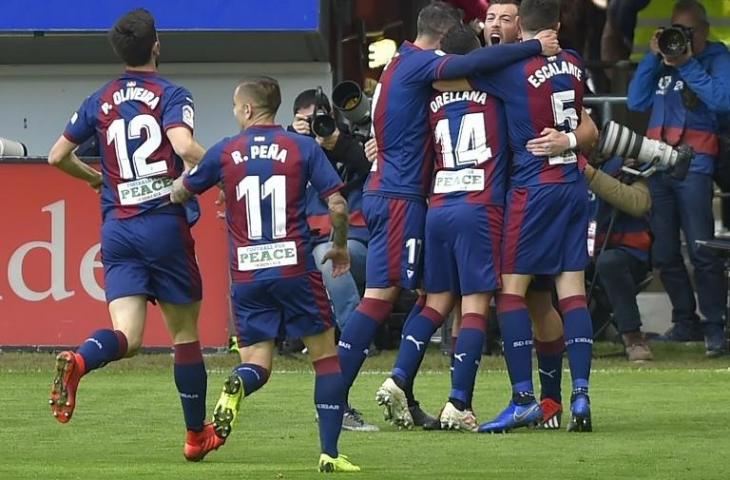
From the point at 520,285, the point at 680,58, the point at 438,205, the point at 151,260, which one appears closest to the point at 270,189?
the point at 151,260

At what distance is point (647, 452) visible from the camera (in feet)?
28.7

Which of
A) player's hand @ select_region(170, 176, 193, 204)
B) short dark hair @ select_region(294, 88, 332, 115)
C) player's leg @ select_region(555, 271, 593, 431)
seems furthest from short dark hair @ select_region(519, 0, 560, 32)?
short dark hair @ select_region(294, 88, 332, 115)

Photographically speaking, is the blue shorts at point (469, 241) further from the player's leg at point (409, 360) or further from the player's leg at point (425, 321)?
the player's leg at point (409, 360)

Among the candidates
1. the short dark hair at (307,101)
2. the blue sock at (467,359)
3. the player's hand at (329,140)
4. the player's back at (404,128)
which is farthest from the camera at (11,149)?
the blue sock at (467,359)

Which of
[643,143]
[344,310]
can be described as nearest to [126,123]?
[643,143]

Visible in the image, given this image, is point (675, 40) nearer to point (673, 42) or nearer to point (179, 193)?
point (673, 42)

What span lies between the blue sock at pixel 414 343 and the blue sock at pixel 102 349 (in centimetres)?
169

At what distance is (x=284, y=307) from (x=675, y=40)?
6656mm

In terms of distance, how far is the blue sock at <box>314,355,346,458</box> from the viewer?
8086 millimetres

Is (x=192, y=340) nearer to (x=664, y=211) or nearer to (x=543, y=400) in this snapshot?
(x=543, y=400)

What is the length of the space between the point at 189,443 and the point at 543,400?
2.24 meters

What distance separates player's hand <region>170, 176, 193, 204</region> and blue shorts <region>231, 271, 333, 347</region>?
47 centimetres

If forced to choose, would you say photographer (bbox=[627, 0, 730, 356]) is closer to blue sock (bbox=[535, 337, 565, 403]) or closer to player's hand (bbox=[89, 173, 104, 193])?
blue sock (bbox=[535, 337, 565, 403])

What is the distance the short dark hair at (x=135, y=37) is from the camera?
8914mm
